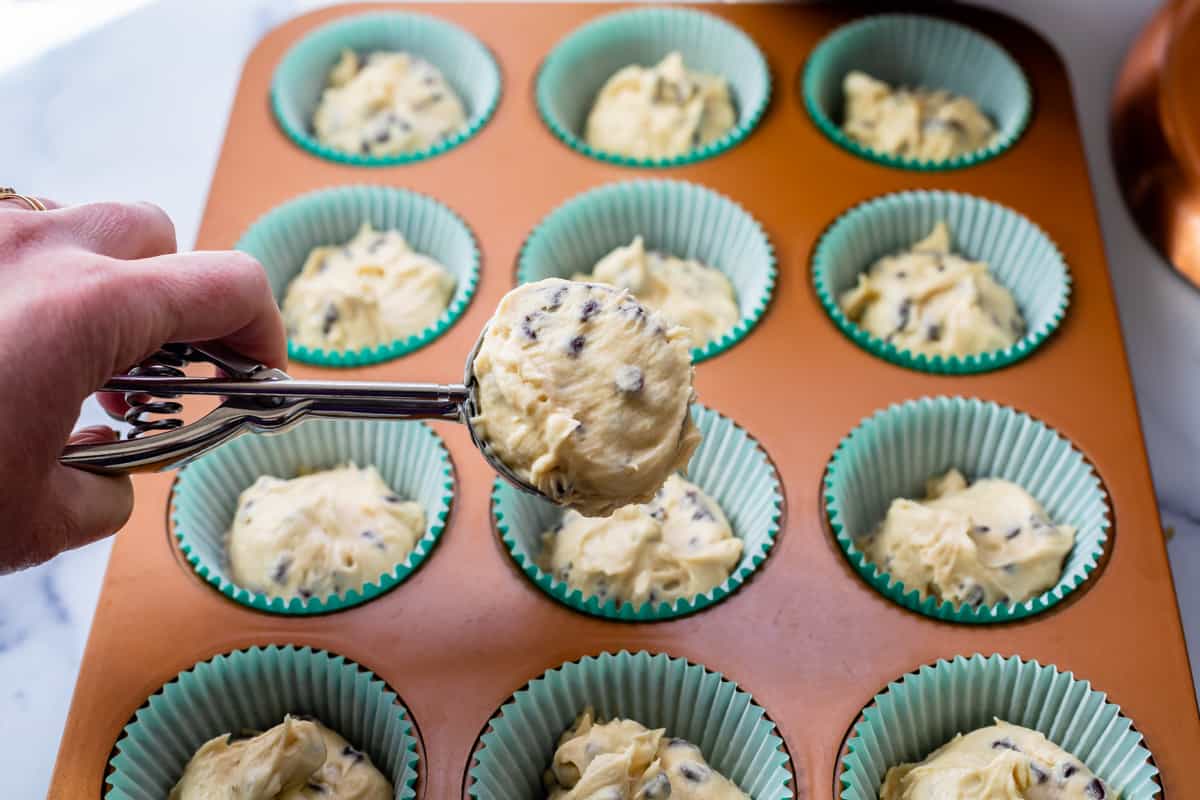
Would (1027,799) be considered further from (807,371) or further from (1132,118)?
(1132,118)

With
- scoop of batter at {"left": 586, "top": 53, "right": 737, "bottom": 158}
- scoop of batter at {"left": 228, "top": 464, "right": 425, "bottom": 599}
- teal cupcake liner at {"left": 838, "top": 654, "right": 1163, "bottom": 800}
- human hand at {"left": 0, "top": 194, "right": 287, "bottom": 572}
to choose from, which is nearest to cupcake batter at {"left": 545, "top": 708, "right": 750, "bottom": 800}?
teal cupcake liner at {"left": 838, "top": 654, "right": 1163, "bottom": 800}

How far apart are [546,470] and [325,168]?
5.01ft

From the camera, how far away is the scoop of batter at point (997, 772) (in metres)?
1.98

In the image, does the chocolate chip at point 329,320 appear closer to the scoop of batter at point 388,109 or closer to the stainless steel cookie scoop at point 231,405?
the scoop of batter at point 388,109

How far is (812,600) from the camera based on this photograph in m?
2.26

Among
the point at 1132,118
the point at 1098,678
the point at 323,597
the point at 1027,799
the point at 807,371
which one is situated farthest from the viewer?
the point at 1132,118

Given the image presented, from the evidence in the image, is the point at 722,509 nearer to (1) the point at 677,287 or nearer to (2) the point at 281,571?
(1) the point at 677,287

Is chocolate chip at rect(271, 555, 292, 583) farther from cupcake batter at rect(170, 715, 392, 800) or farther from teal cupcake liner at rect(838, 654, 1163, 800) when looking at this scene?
teal cupcake liner at rect(838, 654, 1163, 800)

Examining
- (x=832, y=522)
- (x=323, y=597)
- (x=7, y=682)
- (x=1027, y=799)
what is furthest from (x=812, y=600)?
(x=7, y=682)

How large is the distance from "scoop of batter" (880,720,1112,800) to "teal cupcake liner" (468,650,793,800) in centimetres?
Result: 25

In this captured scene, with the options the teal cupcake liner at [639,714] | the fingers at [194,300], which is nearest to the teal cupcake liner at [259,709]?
the teal cupcake liner at [639,714]

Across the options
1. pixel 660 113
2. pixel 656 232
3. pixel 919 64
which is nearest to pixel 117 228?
pixel 656 232

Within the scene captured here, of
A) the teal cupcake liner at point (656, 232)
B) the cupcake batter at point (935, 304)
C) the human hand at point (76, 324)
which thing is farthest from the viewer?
the teal cupcake liner at point (656, 232)

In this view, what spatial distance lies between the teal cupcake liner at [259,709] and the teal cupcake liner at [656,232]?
1.07 meters
